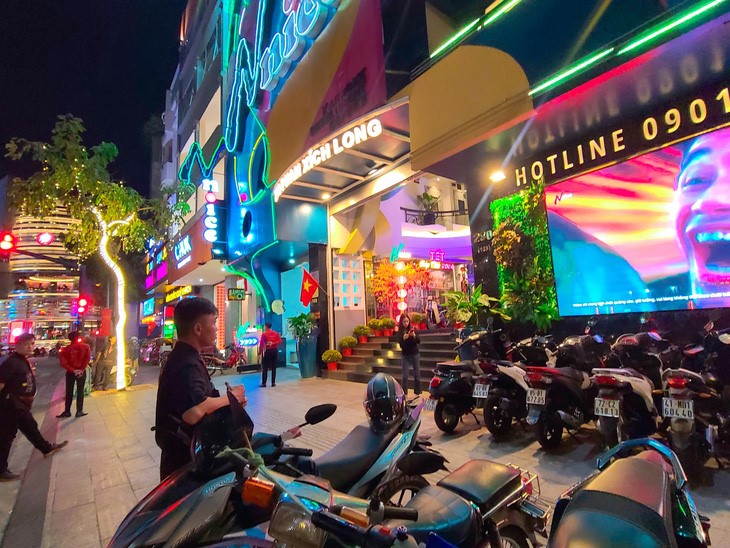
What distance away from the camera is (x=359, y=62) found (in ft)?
29.5

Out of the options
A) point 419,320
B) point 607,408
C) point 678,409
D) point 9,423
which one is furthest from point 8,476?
point 419,320

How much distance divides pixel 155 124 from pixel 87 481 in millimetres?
45401

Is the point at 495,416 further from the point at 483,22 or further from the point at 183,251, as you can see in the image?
the point at 183,251

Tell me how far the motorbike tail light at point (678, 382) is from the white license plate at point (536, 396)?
123cm

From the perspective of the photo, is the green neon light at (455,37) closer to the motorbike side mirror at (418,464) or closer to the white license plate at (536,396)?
the white license plate at (536,396)

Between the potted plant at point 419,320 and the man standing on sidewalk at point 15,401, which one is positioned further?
the potted plant at point 419,320

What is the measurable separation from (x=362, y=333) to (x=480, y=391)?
26.0 feet

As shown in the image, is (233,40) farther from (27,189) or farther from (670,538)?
(670,538)

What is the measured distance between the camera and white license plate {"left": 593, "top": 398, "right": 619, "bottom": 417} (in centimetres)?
407

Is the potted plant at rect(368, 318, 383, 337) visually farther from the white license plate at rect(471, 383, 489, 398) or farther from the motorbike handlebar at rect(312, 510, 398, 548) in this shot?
the motorbike handlebar at rect(312, 510, 398, 548)

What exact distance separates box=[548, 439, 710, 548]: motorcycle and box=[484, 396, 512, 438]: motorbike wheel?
334 centimetres

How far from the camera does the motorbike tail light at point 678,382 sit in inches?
152

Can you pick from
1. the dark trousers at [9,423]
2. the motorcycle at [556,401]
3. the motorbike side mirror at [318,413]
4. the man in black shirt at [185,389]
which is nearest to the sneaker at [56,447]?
the dark trousers at [9,423]

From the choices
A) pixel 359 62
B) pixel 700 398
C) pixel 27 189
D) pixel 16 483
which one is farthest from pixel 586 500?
pixel 27 189
